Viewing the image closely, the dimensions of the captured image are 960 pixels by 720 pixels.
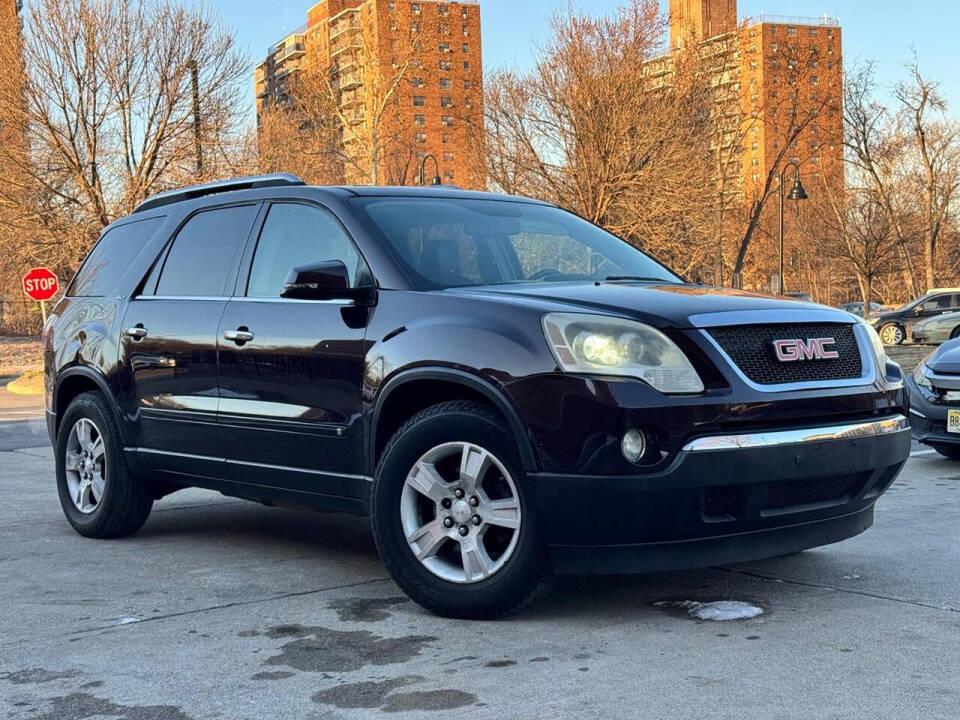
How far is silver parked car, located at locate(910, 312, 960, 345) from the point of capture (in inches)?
1261

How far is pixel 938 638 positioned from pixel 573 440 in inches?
55.1

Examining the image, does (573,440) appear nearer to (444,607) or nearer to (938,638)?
(444,607)

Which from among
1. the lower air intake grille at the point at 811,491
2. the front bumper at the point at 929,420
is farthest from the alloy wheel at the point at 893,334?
the lower air intake grille at the point at 811,491

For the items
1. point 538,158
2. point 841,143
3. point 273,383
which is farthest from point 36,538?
point 841,143

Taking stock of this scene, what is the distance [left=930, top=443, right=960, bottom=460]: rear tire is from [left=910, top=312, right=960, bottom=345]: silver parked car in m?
23.2

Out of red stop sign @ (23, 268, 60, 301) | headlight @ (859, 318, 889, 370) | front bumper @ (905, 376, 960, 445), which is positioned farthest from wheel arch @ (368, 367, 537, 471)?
red stop sign @ (23, 268, 60, 301)

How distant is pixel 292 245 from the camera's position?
580 centimetres

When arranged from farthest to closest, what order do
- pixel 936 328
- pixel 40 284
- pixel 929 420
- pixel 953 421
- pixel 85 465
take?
pixel 936 328
pixel 40 284
pixel 929 420
pixel 953 421
pixel 85 465

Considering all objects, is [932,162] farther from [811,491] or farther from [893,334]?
[811,491]

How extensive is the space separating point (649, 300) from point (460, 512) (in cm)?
107

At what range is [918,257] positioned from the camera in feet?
196

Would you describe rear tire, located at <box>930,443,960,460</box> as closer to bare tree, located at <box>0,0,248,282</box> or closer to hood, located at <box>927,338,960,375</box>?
hood, located at <box>927,338,960,375</box>

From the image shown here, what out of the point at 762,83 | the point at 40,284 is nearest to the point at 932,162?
the point at 762,83

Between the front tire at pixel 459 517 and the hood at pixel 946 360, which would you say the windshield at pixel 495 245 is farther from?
the hood at pixel 946 360
